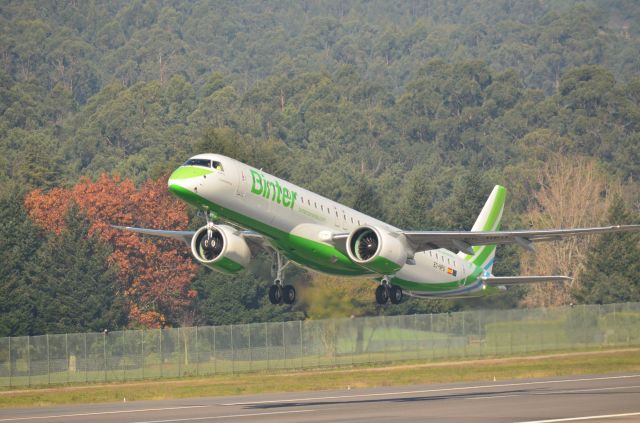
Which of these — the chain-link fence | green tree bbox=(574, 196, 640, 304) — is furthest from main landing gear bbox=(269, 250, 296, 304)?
green tree bbox=(574, 196, 640, 304)

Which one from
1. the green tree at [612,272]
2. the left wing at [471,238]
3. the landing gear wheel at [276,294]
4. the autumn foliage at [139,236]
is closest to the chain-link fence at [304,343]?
the landing gear wheel at [276,294]

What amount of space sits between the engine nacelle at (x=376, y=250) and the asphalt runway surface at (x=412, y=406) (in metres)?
5.48

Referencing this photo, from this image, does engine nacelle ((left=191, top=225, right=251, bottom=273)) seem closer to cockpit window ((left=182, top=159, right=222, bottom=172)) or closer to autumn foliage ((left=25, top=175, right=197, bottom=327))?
cockpit window ((left=182, top=159, right=222, bottom=172))

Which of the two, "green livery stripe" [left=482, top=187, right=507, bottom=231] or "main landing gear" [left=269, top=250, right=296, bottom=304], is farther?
"green livery stripe" [left=482, top=187, right=507, bottom=231]

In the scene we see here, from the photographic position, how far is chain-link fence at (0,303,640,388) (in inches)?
2931

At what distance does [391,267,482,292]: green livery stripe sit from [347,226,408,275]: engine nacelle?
518 centimetres

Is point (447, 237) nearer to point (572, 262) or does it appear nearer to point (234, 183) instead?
point (234, 183)

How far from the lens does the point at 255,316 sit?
354 feet

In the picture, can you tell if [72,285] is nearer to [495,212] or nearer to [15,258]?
[15,258]

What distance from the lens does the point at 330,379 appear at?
68875 mm

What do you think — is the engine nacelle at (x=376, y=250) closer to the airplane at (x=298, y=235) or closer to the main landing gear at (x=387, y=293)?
the airplane at (x=298, y=235)

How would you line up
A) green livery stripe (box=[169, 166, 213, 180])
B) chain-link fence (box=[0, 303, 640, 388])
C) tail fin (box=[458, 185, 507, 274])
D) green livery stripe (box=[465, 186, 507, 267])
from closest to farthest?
green livery stripe (box=[169, 166, 213, 180])
green livery stripe (box=[465, 186, 507, 267])
tail fin (box=[458, 185, 507, 274])
chain-link fence (box=[0, 303, 640, 388])

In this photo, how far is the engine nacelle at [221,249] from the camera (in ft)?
176

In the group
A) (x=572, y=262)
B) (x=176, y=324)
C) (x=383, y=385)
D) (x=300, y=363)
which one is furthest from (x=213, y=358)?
(x=572, y=262)
